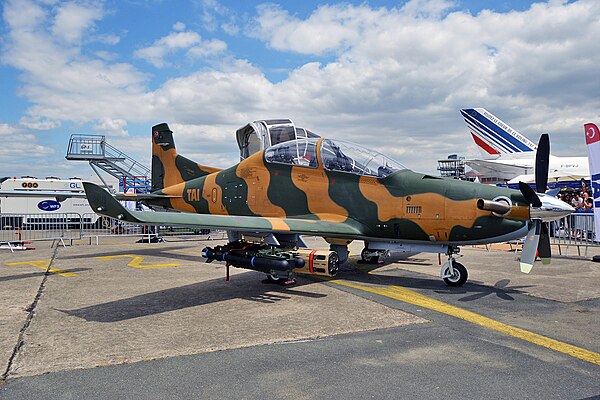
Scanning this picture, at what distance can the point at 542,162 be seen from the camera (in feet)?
24.9

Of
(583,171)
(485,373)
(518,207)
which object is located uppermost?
(583,171)

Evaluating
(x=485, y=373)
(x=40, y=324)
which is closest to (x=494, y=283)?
(x=485, y=373)

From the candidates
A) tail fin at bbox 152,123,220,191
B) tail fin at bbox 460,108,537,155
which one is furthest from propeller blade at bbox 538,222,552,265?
tail fin at bbox 460,108,537,155

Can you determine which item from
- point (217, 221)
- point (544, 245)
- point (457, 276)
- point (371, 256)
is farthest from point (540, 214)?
point (217, 221)

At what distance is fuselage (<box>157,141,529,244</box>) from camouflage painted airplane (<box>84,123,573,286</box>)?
18mm

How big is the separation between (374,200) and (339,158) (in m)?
1.19

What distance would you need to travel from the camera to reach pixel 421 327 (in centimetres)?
577

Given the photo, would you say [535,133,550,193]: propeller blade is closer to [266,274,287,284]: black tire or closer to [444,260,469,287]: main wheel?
[444,260,469,287]: main wheel

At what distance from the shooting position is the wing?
6473 mm

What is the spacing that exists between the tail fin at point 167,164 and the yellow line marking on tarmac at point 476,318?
6522mm

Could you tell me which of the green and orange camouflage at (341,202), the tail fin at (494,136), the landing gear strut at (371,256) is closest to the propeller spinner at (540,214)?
the green and orange camouflage at (341,202)

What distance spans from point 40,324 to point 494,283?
26.0 feet

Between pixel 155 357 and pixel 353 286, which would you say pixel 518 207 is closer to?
pixel 353 286

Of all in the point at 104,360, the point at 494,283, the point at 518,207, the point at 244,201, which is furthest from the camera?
the point at 244,201
